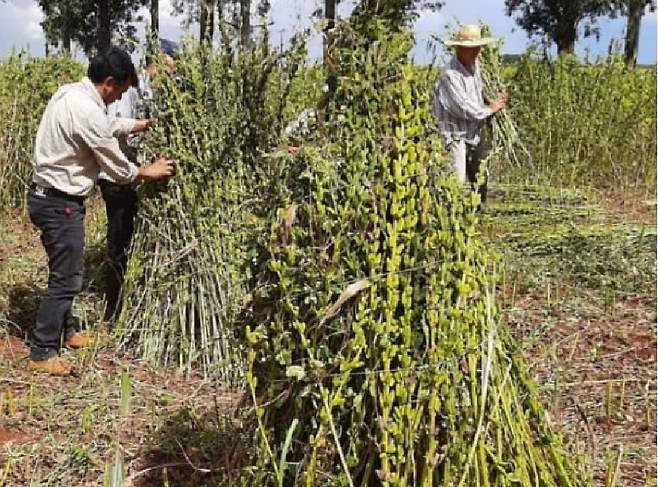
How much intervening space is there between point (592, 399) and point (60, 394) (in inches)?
91.0

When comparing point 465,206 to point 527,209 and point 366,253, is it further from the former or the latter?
point 527,209

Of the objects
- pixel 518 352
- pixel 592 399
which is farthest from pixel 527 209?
pixel 518 352

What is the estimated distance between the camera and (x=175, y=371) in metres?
4.38

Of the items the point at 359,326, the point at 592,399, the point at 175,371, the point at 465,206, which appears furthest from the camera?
the point at 175,371

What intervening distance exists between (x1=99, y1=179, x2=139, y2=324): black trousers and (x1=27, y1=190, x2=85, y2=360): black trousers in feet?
1.27

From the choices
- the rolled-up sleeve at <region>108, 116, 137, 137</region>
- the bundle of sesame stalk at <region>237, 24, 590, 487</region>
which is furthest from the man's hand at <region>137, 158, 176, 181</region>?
the bundle of sesame stalk at <region>237, 24, 590, 487</region>

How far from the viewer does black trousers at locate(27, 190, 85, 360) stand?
172 inches

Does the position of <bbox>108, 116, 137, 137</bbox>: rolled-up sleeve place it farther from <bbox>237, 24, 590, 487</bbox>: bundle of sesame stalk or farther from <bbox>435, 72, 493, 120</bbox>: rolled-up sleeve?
<bbox>435, 72, 493, 120</bbox>: rolled-up sleeve

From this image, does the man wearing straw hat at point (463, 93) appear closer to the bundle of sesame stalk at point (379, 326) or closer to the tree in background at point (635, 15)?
the bundle of sesame stalk at point (379, 326)

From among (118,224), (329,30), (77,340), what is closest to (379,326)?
(329,30)

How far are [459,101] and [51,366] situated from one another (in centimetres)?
338

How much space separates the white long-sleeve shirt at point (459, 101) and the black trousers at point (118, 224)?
2395mm

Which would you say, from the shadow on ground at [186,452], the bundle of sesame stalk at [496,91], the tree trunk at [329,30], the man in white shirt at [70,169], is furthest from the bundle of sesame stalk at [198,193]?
the bundle of sesame stalk at [496,91]

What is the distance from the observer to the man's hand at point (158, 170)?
4348 mm
